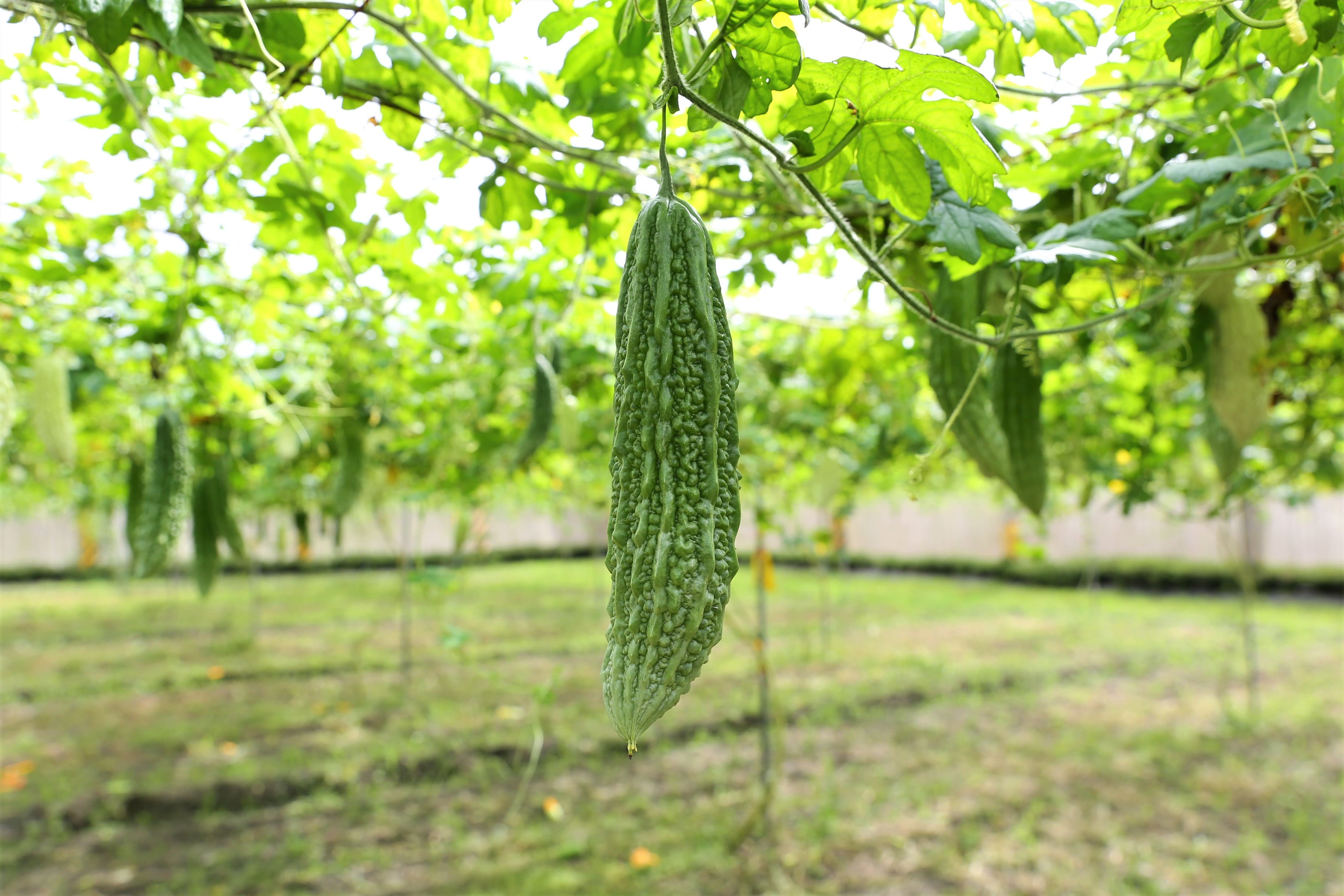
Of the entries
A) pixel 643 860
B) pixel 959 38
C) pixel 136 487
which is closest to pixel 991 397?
pixel 959 38

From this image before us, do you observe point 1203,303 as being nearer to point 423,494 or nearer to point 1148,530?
point 423,494

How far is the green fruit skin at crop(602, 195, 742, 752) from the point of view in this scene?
665 millimetres

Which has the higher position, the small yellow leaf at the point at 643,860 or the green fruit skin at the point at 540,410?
the green fruit skin at the point at 540,410

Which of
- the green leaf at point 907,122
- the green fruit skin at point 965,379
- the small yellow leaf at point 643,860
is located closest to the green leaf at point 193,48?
the green leaf at point 907,122

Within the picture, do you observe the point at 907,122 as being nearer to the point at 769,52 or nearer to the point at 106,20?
the point at 769,52

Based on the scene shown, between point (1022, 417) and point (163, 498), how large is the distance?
75.8 inches

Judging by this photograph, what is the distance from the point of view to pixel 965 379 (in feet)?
3.97

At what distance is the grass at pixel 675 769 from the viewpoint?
3582 mm

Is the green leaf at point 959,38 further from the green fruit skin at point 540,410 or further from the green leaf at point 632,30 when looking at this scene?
the green fruit skin at point 540,410

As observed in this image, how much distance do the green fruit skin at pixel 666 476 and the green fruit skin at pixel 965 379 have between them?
62 cm

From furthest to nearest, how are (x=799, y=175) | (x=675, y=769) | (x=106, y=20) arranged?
(x=675, y=769) → (x=106, y=20) → (x=799, y=175)

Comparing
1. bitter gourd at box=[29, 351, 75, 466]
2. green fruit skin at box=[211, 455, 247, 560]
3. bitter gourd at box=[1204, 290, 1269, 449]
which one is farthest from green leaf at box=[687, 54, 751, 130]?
green fruit skin at box=[211, 455, 247, 560]

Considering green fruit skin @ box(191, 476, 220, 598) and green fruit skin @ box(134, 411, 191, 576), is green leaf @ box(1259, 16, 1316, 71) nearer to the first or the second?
green fruit skin @ box(134, 411, 191, 576)

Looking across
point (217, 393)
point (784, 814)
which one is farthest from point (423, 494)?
point (784, 814)
